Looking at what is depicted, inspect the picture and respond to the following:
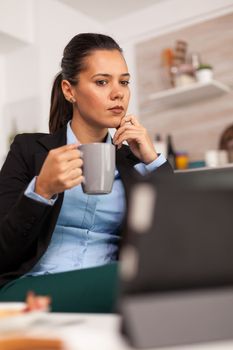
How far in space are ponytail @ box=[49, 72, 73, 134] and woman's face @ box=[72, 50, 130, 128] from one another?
153mm

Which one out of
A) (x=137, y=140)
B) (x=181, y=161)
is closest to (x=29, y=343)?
(x=137, y=140)

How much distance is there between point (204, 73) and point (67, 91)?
2192mm

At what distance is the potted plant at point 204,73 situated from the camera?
357 centimetres

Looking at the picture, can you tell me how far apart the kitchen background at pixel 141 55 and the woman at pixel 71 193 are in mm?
2274

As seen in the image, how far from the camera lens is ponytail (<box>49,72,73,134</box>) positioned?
5.51 feet

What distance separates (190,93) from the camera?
12.1ft

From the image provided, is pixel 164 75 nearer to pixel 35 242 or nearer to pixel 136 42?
pixel 136 42

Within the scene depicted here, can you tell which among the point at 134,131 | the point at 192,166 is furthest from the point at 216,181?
the point at 192,166

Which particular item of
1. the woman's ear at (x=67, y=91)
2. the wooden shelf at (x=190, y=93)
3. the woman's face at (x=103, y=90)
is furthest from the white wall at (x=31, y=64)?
the woman's face at (x=103, y=90)

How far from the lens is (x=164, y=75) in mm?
4094

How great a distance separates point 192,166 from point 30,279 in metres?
2.64

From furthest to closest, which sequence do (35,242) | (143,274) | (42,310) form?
(35,242)
(42,310)
(143,274)

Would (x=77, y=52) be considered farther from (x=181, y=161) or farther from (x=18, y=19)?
(x=18, y=19)

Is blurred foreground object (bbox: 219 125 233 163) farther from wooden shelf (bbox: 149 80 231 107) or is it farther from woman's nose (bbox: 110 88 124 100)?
woman's nose (bbox: 110 88 124 100)
